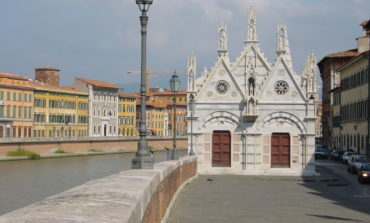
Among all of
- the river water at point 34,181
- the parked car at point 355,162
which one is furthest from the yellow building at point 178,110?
the parked car at point 355,162

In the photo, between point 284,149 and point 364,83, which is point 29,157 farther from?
point 284,149

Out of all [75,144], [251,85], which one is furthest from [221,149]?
[75,144]

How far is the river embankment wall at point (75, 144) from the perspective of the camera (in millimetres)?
86875

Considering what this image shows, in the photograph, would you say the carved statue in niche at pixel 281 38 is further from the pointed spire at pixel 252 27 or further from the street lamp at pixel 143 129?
the street lamp at pixel 143 129

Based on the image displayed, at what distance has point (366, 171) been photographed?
37125 millimetres

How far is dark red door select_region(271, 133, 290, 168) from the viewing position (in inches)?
1655

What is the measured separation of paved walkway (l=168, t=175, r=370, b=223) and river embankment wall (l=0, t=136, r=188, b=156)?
54.5 m

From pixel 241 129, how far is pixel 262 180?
17.3 feet

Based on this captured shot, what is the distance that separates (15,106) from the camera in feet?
347

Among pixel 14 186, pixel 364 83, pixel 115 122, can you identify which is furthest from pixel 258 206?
pixel 115 122

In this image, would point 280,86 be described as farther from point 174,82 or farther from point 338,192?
point 174,82

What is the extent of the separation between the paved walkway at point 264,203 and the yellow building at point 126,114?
108 meters

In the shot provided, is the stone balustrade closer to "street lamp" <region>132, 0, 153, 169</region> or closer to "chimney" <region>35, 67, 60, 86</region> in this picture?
"street lamp" <region>132, 0, 153, 169</region>

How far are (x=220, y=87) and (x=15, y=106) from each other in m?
68.2
